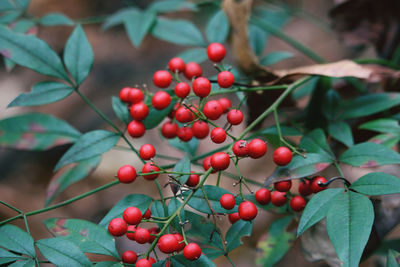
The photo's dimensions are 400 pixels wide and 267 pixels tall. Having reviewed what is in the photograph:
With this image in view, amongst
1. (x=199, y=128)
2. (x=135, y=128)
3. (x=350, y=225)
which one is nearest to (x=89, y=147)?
(x=135, y=128)

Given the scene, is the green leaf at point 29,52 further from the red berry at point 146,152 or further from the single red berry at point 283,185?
the single red berry at point 283,185

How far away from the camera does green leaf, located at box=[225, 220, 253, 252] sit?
1.01 metres

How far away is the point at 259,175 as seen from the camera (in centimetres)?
213

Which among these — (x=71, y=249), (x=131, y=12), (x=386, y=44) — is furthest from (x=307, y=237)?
(x=131, y=12)

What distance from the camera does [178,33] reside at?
1.52 m

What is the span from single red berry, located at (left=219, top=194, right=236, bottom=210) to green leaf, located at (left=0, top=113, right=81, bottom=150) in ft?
2.27

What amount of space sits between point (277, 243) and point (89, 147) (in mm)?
799

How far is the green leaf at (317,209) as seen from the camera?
0.84 metres

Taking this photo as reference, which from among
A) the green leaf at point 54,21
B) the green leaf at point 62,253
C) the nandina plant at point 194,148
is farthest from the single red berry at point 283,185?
the green leaf at point 54,21

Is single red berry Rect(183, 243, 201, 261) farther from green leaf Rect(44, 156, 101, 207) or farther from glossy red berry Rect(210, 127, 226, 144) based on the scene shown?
green leaf Rect(44, 156, 101, 207)

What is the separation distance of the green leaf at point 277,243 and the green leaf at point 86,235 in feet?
2.00

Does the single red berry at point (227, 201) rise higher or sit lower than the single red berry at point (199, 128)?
lower

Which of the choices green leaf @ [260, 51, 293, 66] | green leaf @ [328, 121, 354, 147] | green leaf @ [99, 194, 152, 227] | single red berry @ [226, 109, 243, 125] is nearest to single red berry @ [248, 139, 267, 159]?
single red berry @ [226, 109, 243, 125]

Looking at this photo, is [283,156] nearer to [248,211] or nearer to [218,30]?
[248,211]
